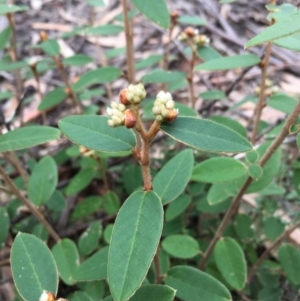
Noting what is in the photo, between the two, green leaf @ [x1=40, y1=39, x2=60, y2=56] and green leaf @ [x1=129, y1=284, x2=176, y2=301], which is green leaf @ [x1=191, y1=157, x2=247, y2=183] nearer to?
green leaf @ [x1=129, y1=284, x2=176, y2=301]

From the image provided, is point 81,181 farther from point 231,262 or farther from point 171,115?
point 171,115

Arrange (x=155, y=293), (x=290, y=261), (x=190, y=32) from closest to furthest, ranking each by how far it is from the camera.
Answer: (x=155, y=293) → (x=290, y=261) → (x=190, y=32)

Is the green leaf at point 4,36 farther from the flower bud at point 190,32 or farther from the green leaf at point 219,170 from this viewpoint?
the green leaf at point 219,170

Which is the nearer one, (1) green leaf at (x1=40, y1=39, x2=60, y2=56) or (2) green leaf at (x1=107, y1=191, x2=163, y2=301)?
(2) green leaf at (x1=107, y1=191, x2=163, y2=301)

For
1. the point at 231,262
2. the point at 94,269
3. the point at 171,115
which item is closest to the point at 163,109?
the point at 171,115

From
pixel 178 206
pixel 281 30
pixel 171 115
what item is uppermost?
pixel 281 30

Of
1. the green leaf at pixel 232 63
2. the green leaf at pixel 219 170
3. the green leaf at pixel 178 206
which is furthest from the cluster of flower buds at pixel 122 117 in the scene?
the green leaf at pixel 178 206

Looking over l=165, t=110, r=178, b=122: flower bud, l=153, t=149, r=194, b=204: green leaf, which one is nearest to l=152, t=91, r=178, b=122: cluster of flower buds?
l=165, t=110, r=178, b=122: flower bud
